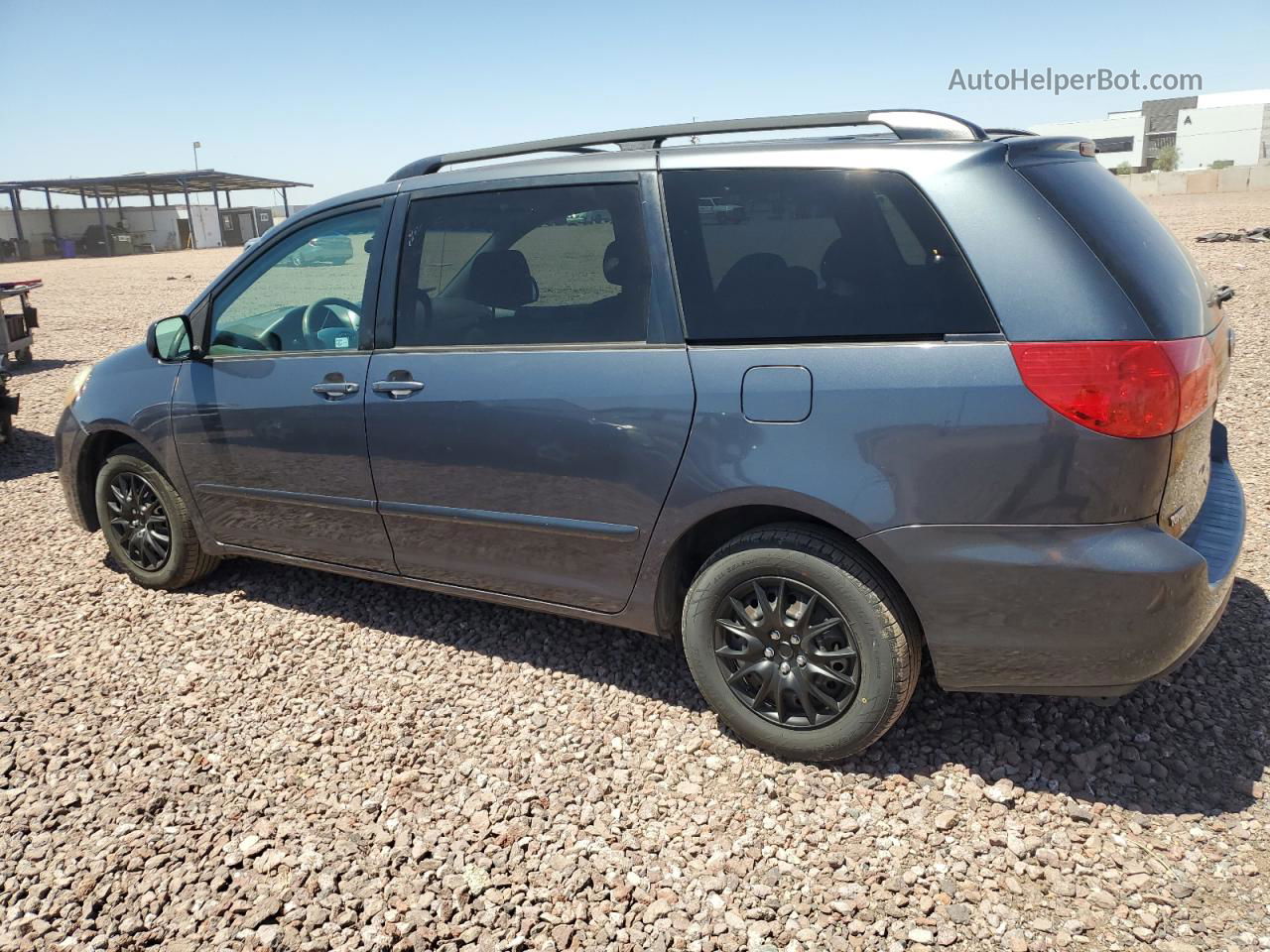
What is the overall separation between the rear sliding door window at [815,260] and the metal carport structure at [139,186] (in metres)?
50.8

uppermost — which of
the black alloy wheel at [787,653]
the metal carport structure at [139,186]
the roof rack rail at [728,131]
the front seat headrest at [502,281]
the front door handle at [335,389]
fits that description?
the metal carport structure at [139,186]

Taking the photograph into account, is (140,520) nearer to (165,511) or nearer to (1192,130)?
(165,511)

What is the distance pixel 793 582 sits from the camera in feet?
9.53

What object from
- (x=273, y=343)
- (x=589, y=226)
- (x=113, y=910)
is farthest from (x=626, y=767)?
(x=273, y=343)

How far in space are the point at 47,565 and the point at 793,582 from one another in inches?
173

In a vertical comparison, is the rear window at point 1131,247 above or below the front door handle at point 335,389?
above

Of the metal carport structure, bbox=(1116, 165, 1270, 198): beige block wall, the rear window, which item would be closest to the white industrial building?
bbox=(1116, 165, 1270, 198): beige block wall

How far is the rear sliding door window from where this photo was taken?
2648 millimetres

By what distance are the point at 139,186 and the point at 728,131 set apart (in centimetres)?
5712

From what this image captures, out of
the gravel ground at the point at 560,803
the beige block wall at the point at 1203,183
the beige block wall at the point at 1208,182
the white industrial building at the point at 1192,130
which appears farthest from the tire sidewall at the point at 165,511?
the white industrial building at the point at 1192,130

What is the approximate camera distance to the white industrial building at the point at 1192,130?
72.8 metres

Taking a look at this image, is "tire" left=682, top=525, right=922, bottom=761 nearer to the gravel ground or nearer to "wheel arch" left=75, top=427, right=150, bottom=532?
the gravel ground

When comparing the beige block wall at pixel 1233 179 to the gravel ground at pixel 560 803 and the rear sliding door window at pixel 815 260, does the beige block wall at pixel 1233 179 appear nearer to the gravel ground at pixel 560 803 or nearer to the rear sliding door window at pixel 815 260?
the gravel ground at pixel 560 803

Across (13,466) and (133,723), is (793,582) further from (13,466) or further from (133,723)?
(13,466)
